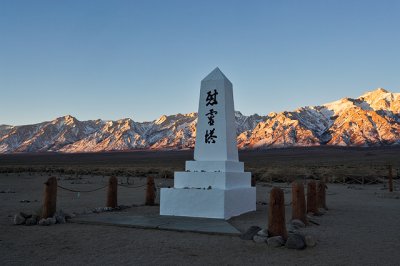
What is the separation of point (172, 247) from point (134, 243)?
78 centimetres

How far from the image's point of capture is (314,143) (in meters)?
162

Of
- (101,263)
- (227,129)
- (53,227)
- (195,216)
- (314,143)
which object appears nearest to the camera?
(101,263)

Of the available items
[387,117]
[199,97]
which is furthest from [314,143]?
[199,97]

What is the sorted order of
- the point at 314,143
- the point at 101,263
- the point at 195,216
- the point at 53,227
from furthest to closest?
the point at 314,143 → the point at 195,216 → the point at 53,227 → the point at 101,263

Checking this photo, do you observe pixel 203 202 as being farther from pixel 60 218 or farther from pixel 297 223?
pixel 60 218

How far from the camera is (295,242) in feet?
23.3

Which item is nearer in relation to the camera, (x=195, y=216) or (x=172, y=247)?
(x=172, y=247)

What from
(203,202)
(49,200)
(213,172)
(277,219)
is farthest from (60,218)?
(277,219)

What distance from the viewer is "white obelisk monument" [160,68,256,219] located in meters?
10.7

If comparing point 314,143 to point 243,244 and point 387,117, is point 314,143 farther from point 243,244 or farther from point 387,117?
point 243,244

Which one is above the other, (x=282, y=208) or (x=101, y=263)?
(x=282, y=208)

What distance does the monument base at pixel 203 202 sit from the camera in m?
10.5

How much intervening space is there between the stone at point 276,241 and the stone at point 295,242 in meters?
0.12

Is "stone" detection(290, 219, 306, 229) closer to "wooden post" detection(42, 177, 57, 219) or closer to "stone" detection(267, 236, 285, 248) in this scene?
"stone" detection(267, 236, 285, 248)
